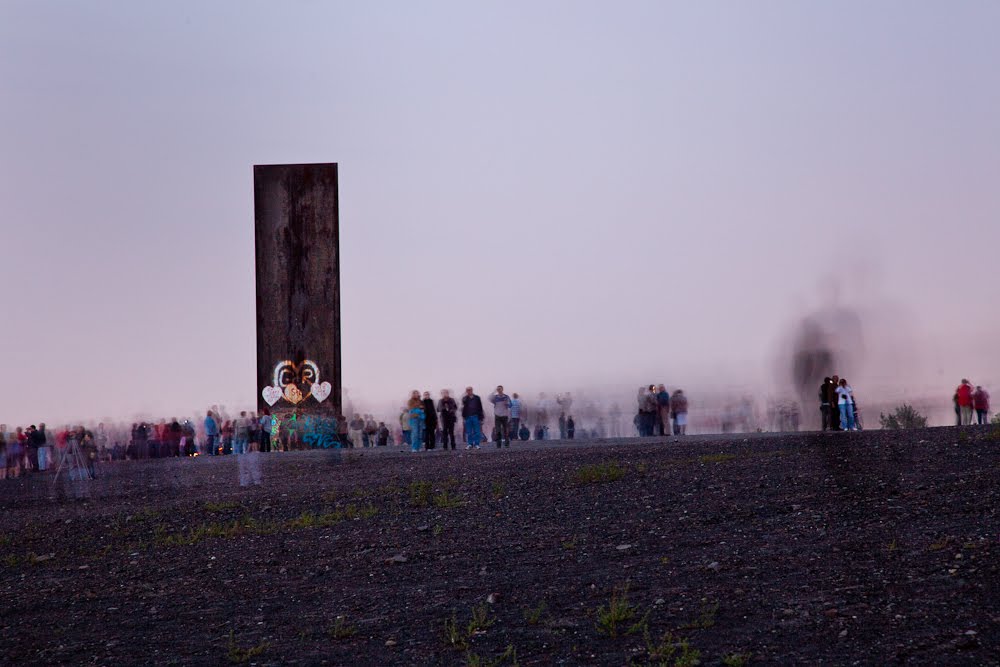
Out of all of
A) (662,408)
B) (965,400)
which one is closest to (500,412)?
(662,408)

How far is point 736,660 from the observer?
29.4 ft

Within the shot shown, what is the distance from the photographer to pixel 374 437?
125 ft

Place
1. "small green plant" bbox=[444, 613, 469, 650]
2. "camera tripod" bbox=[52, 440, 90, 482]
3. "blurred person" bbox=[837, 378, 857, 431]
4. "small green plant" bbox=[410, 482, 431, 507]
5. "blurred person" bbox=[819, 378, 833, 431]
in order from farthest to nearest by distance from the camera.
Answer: "camera tripod" bbox=[52, 440, 90, 482] < "blurred person" bbox=[837, 378, 857, 431] < "blurred person" bbox=[819, 378, 833, 431] < "small green plant" bbox=[410, 482, 431, 507] < "small green plant" bbox=[444, 613, 469, 650]

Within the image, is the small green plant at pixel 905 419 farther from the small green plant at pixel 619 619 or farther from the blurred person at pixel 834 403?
→ the small green plant at pixel 619 619

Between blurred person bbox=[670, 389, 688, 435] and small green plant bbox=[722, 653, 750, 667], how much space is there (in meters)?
23.0

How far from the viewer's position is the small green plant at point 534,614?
10.4 metres

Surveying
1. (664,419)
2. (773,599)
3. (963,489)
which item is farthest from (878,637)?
(664,419)

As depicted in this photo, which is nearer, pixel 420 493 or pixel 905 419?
pixel 420 493

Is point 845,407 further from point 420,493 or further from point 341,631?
point 341,631

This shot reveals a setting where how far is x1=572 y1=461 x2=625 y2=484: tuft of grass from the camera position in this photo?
58.0ft

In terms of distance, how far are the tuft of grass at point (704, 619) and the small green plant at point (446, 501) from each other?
6.78 m

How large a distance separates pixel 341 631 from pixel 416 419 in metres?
18.5

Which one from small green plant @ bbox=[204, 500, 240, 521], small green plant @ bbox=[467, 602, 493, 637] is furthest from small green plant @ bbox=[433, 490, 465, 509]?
small green plant @ bbox=[467, 602, 493, 637]

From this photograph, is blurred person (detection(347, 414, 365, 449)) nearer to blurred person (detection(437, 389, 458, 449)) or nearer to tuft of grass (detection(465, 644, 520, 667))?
blurred person (detection(437, 389, 458, 449))
